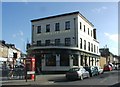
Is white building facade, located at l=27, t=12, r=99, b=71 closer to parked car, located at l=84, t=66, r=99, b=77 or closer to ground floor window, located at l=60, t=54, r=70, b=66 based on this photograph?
ground floor window, located at l=60, t=54, r=70, b=66

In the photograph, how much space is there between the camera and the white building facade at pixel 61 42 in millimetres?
45844

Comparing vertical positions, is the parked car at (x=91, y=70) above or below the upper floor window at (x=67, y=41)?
below

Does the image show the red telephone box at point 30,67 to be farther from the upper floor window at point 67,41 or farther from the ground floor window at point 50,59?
the upper floor window at point 67,41

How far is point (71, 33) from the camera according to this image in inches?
1892

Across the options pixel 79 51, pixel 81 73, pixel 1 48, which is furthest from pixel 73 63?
pixel 1 48

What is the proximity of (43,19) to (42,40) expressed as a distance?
158 inches

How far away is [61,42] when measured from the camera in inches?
1934

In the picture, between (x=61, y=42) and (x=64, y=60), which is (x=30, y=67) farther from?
(x=61, y=42)

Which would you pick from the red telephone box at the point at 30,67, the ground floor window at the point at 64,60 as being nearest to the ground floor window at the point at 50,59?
the ground floor window at the point at 64,60

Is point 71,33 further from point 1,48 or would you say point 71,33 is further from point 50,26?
point 1,48

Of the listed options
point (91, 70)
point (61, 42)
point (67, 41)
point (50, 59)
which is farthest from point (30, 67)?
point (61, 42)

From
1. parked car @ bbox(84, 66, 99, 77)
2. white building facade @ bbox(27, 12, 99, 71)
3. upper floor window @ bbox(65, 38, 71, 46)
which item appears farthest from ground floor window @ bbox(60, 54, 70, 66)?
parked car @ bbox(84, 66, 99, 77)

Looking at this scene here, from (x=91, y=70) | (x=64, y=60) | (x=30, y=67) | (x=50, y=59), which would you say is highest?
(x=50, y=59)

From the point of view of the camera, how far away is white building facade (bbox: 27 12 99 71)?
4584 centimetres
